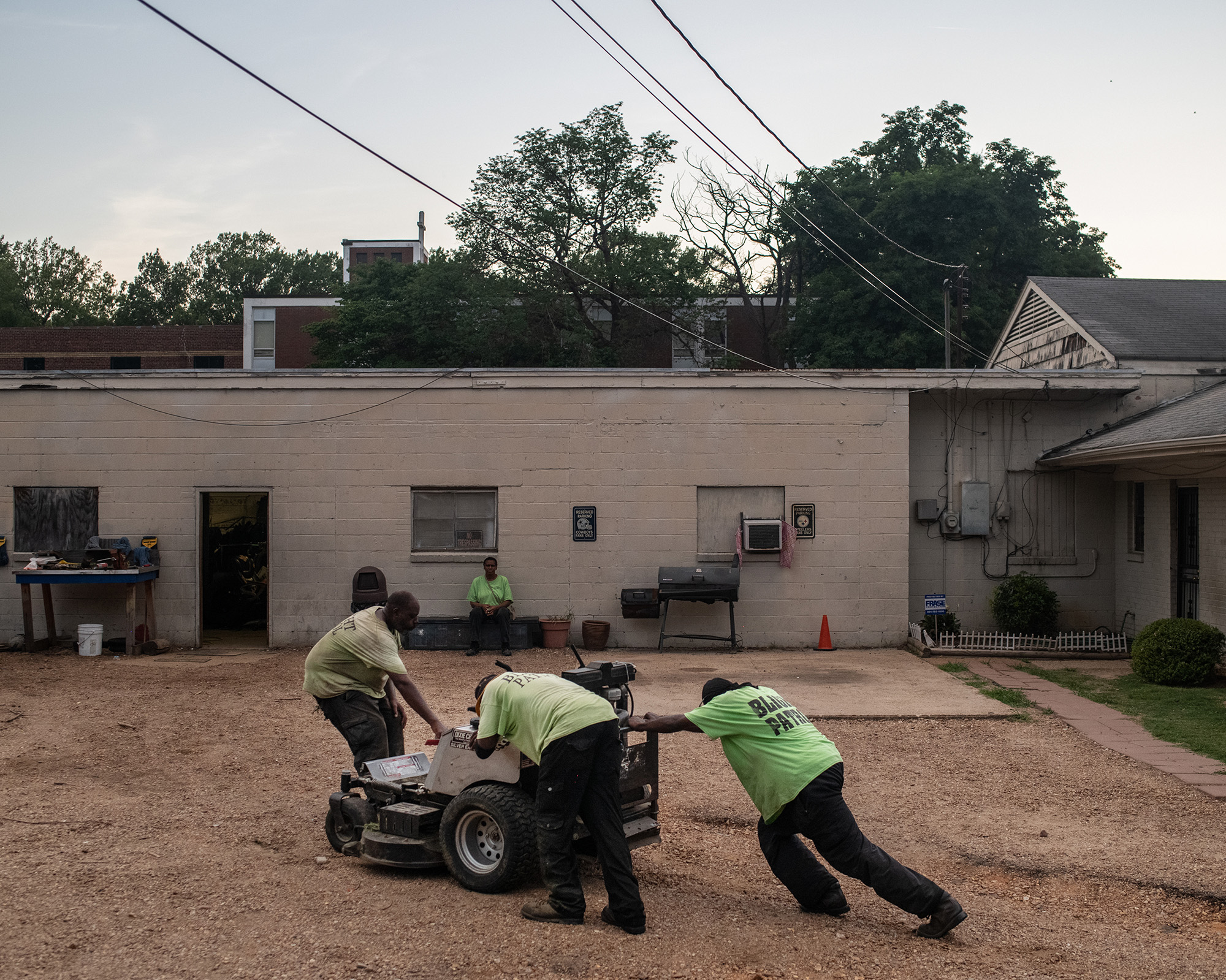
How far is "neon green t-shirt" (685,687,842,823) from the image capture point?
16.1ft

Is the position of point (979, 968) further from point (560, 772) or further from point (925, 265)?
point (925, 265)

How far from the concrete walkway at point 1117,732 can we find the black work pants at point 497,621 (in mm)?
5827

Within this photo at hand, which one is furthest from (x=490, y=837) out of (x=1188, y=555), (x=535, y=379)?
(x=1188, y=555)

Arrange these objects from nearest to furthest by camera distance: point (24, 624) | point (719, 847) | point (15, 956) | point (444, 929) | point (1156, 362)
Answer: point (15, 956)
point (444, 929)
point (719, 847)
point (24, 624)
point (1156, 362)

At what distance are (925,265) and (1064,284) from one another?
551 inches

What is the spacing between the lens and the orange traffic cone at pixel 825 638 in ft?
46.3

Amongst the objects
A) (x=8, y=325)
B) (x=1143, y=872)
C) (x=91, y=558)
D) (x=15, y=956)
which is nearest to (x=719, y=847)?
(x=1143, y=872)

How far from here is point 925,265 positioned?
1304 inches

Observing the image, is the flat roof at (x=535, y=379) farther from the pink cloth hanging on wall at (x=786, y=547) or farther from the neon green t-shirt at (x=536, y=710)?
the neon green t-shirt at (x=536, y=710)

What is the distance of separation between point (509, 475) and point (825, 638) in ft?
15.7

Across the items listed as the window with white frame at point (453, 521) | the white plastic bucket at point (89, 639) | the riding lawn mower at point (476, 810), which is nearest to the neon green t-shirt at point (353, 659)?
the riding lawn mower at point (476, 810)

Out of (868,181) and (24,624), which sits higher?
(868,181)

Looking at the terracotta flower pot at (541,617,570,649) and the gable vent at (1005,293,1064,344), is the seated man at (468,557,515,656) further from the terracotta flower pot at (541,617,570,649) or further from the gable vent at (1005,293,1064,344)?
the gable vent at (1005,293,1064,344)

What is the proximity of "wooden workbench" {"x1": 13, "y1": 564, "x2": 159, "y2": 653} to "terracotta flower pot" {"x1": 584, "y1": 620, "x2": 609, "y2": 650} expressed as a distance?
224 inches
